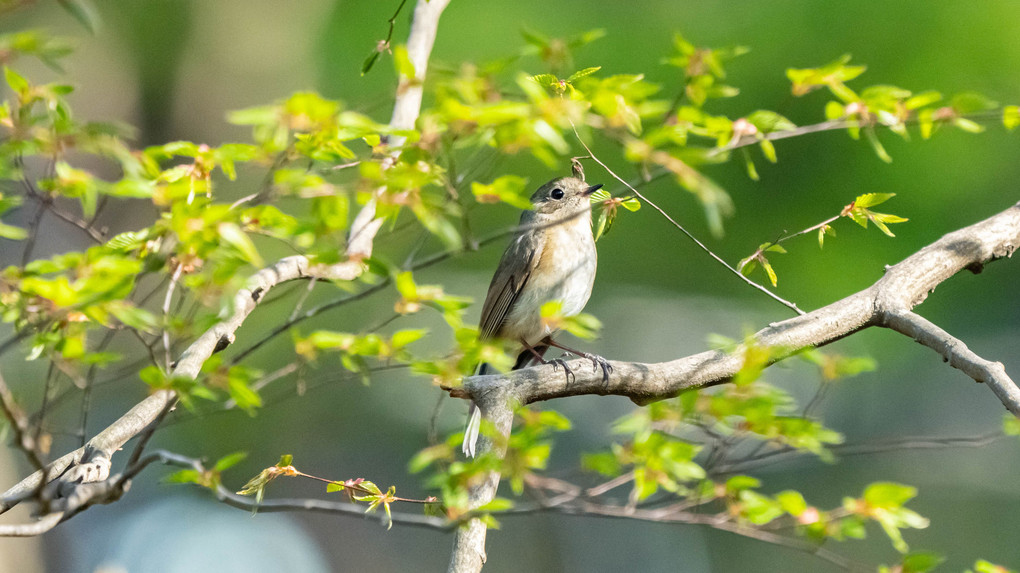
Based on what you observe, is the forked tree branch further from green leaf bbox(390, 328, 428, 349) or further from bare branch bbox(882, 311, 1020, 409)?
bare branch bbox(882, 311, 1020, 409)

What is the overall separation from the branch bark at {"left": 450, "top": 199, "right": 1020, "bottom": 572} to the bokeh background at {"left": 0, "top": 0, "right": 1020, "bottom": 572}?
462cm

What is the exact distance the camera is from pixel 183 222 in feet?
4.81

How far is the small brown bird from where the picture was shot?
14.0 ft

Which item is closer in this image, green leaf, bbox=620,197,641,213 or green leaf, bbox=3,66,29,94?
green leaf, bbox=3,66,29,94

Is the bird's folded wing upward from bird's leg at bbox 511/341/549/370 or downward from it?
upward

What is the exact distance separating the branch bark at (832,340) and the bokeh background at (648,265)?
15.2 ft

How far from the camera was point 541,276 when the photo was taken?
14.3 ft

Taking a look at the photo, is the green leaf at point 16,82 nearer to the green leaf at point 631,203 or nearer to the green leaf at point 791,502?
the green leaf at point 631,203

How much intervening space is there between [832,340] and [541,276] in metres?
1.77

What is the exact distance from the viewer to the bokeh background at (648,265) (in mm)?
8766

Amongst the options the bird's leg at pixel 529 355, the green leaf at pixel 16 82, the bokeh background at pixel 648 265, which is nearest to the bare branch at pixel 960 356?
the bird's leg at pixel 529 355

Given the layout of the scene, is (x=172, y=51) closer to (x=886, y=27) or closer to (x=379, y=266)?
(x=886, y=27)

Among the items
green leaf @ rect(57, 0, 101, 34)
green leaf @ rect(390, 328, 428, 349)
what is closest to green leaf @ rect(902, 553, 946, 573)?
green leaf @ rect(390, 328, 428, 349)

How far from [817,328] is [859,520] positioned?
3.34 feet
